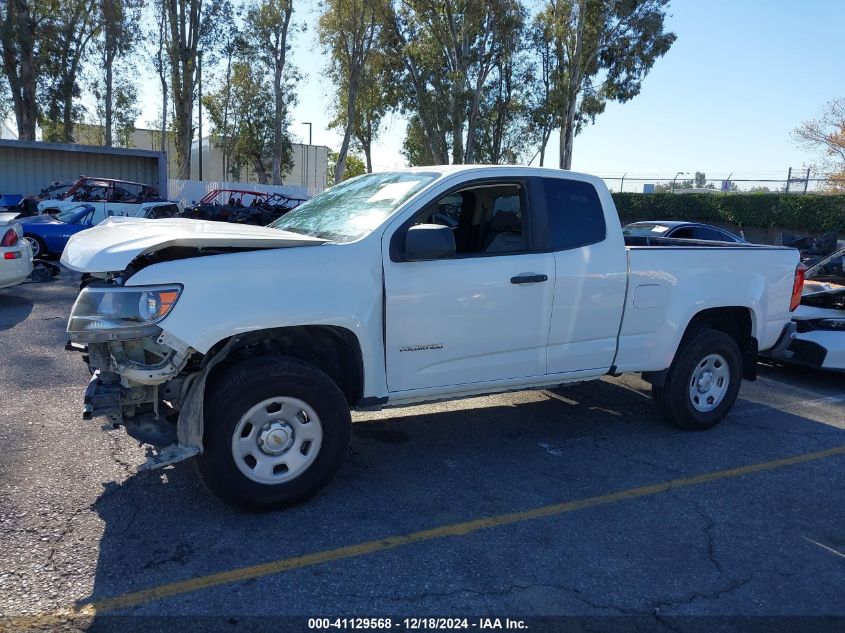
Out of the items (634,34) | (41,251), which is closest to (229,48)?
(634,34)

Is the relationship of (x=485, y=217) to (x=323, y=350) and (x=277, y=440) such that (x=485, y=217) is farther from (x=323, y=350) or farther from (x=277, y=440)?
(x=277, y=440)

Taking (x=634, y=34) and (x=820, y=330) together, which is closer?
(x=820, y=330)

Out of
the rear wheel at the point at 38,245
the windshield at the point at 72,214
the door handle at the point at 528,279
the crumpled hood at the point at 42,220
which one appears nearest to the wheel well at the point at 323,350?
the door handle at the point at 528,279

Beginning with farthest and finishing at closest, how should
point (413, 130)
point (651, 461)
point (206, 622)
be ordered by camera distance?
1. point (413, 130)
2. point (651, 461)
3. point (206, 622)

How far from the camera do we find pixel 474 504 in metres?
4.29

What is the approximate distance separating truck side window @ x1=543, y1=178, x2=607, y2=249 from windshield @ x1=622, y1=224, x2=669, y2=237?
21.9 feet

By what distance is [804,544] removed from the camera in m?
3.96

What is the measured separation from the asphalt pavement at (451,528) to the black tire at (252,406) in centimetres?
18

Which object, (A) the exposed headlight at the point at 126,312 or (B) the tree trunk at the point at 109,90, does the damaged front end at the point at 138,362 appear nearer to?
(A) the exposed headlight at the point at 126,312

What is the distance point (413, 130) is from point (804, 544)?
36.5 meters

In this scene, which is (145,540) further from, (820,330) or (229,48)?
(229,48)

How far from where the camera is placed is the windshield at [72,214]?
1559cm

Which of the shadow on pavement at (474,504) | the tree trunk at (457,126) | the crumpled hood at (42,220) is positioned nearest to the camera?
the shadow on pavement at (474,504)

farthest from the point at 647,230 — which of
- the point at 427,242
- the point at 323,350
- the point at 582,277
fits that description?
the point at 323,350
